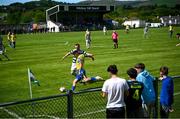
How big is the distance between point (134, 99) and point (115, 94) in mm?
599

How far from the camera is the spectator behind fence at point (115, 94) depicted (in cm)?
849

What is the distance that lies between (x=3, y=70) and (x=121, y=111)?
15.8m

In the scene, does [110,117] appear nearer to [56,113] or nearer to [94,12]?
[56,113]

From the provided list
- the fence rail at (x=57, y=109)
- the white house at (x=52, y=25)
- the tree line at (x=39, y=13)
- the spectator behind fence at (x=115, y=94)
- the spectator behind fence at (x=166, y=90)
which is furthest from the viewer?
the tree line at (x=39, y=13)

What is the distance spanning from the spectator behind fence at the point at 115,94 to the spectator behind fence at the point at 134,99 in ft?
0.95

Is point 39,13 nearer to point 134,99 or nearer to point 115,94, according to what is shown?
point 134,99

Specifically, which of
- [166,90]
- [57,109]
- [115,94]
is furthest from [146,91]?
[57,109]

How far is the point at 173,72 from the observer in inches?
791

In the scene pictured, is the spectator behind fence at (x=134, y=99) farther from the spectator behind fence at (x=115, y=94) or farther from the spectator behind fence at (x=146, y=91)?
the spectator behind fence at (x=146, y=91)

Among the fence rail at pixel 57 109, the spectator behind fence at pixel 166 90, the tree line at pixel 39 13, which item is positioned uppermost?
the tree line at pixel 39 13

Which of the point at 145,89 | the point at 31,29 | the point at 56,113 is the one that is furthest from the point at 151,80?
the point at 31,29

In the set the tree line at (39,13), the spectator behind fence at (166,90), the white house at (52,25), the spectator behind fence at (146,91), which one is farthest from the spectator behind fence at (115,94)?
the tree line at (39,13)

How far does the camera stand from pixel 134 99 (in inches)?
350

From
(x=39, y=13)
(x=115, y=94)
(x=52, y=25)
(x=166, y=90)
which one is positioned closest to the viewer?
(x=115, y=94)
